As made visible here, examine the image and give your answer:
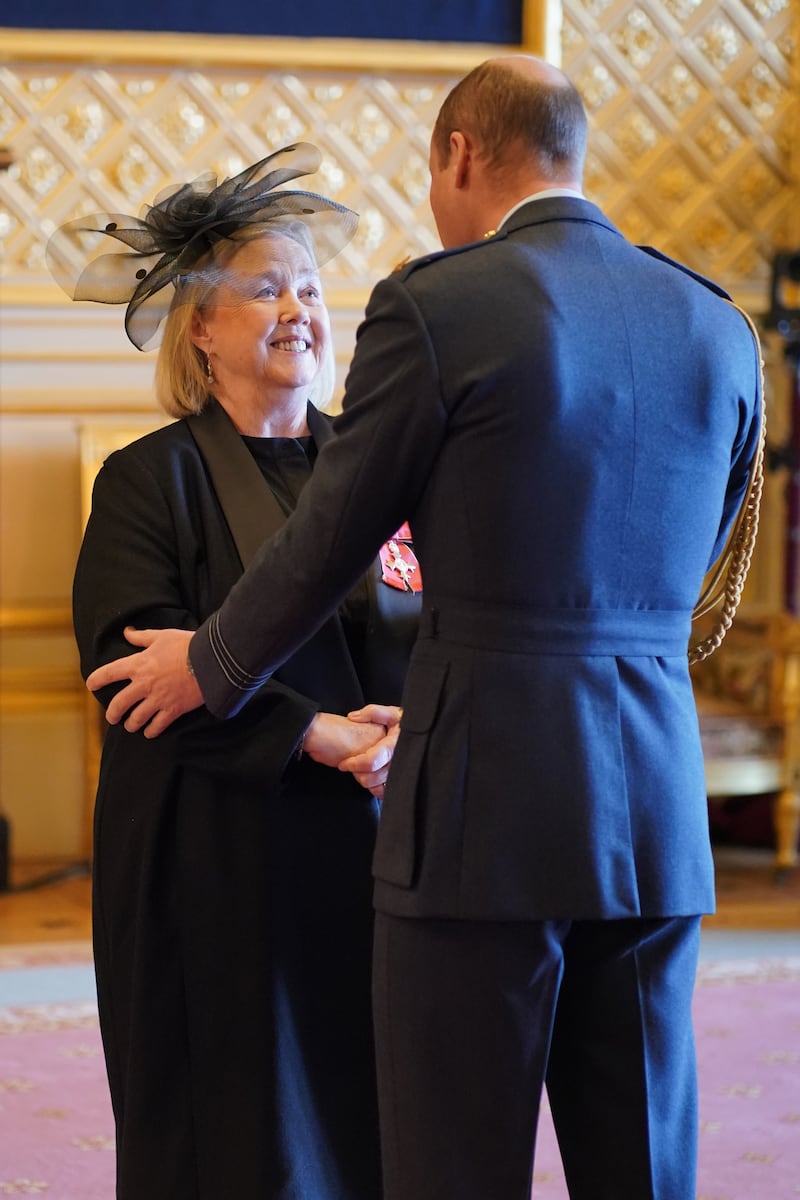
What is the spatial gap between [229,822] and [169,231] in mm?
803

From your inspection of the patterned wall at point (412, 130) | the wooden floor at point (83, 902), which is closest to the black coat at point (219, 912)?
the wooden floor at point (83, 902)

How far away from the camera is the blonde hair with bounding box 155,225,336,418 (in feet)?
6.88

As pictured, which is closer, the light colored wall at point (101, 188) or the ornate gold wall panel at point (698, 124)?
the light colored wall at point (101, 188)

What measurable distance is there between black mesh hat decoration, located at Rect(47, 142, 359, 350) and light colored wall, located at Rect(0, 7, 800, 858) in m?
2.50

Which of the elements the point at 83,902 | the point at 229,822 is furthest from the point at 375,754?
the point at 83,902

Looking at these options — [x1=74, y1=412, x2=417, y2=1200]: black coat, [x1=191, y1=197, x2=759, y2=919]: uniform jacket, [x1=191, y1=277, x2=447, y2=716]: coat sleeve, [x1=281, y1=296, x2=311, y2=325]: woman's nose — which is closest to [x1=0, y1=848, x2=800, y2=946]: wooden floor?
[x1=74, y1=412, x2=417, y2=1200]: black coat

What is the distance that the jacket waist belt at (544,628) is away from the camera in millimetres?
1490

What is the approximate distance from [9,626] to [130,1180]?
114 inches

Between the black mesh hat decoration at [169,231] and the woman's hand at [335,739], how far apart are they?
633mm

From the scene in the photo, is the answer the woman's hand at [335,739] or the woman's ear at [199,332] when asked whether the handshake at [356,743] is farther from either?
the woman's ear at [199,332]

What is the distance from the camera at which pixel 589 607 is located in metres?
1.50

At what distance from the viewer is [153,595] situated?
1.93 meters

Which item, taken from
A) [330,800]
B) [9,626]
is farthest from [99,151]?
[330,800]

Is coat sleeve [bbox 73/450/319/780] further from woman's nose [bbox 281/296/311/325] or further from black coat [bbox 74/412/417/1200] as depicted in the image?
woman's nose [bbox 281/296/311/325]
